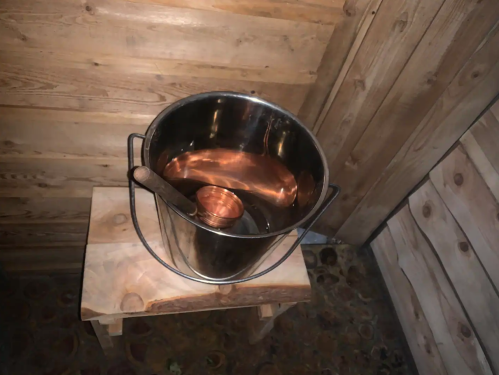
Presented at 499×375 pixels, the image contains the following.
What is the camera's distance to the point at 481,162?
89cm

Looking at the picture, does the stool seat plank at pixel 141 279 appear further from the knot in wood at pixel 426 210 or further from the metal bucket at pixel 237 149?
the knot in wood at pixel 426 210

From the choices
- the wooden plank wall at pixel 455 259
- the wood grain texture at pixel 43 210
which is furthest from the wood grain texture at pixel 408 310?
the wood grain texture at pixel 43 210

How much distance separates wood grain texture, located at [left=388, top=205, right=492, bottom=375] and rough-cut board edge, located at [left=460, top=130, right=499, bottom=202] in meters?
0.28

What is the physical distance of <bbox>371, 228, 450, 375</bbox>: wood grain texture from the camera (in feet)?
3.60

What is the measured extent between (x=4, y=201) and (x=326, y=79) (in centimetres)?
76

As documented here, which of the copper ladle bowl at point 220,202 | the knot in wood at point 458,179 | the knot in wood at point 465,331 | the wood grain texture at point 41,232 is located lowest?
the wood grain texture at point 41,232

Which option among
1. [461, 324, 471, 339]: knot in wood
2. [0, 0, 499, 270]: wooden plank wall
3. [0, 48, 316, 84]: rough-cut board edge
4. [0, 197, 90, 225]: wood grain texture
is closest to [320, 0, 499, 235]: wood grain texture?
[0, 0, 499, 270]: wooden plank wall

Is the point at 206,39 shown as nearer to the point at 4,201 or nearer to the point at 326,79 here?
the point at 326,79

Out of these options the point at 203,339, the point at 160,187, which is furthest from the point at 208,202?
the point at 203,339

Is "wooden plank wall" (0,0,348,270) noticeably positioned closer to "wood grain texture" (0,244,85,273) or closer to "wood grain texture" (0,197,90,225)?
"wood grain texture" (0,197,90,225)

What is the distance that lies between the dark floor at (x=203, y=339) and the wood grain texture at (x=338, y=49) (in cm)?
65

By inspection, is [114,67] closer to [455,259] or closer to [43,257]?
[43,257]

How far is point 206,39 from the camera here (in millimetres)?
680

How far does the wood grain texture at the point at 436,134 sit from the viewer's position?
813 mm
